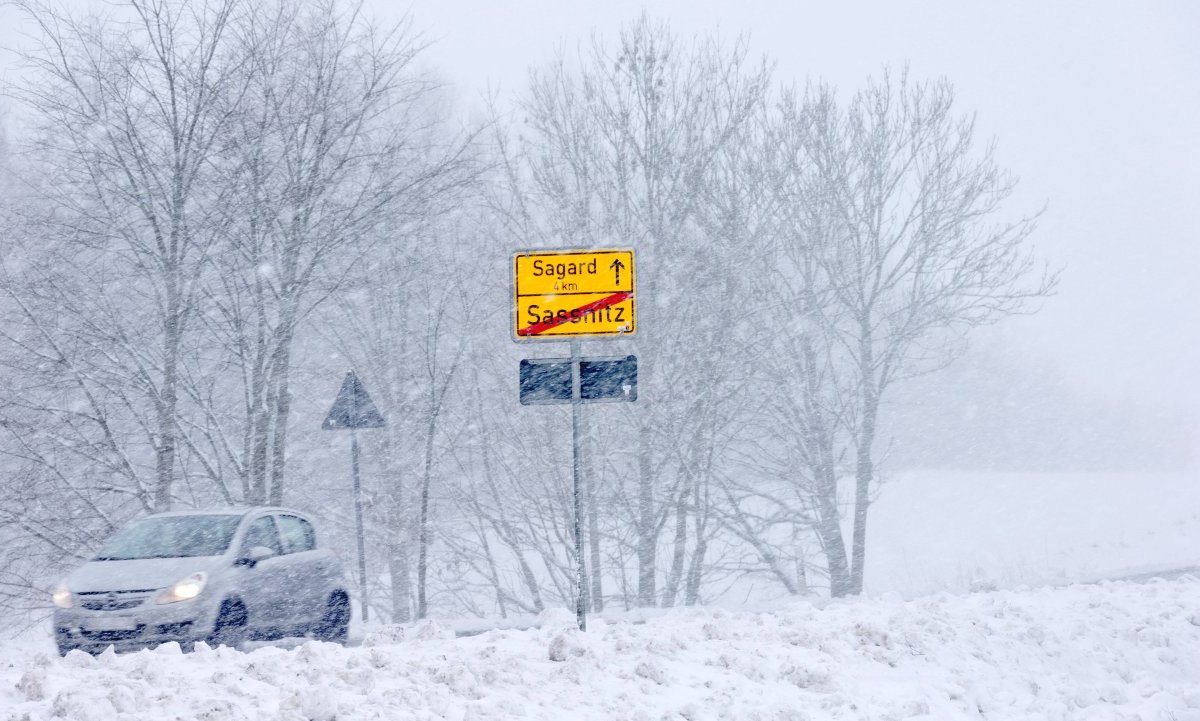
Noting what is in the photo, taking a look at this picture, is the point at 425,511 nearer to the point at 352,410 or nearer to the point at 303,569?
the point at 352,410

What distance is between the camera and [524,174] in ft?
56.2

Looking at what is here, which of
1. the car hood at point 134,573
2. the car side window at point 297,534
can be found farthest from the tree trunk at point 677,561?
the car hood at point 134,573

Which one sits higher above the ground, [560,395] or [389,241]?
[389,241]

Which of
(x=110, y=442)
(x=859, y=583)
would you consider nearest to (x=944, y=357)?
(x=859, y=583)

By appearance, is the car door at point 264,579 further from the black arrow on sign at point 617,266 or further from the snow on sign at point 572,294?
the black arrow on sign at point 617,266

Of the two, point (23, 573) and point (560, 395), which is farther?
point (23, 573)

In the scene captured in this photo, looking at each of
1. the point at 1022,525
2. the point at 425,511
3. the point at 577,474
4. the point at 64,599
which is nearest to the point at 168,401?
the point at 64,599

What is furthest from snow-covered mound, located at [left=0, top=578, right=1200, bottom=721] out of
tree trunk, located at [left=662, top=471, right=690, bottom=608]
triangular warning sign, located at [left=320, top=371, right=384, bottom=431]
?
tree trunk, located at [left=662, top=471, right=690, bottom=608]

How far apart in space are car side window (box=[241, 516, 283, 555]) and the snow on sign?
3.64 metres

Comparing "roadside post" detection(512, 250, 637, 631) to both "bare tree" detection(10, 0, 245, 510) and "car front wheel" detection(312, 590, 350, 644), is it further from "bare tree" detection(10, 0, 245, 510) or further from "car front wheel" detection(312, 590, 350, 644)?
"bare tree" detection(10, 0, 245, 510)

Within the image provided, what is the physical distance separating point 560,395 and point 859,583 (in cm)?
1136

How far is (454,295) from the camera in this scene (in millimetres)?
18172

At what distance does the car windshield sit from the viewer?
30.4 ft

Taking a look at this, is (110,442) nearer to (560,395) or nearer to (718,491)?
(560,395)
